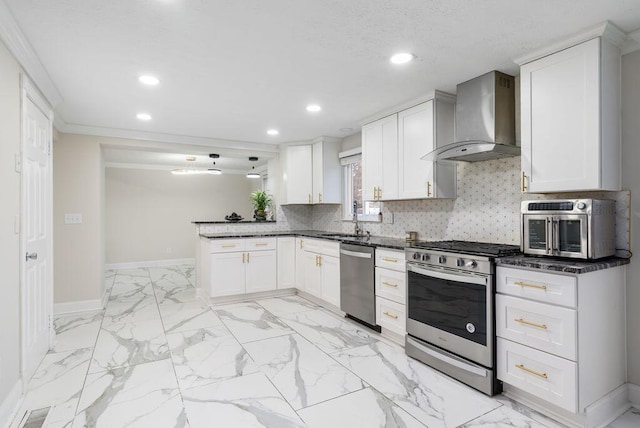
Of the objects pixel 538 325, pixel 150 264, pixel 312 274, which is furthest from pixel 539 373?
pixel 150 264

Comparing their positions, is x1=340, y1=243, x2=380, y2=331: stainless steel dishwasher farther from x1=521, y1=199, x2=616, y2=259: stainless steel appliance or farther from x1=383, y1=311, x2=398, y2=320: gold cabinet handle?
x1=521, y1=199, x2=616, y2=259: stainless steel appliance

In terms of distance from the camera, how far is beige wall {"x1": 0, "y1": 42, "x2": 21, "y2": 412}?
201cm

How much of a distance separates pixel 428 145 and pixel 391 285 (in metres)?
1.38

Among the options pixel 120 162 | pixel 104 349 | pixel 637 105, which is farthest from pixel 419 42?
pixel 120 162

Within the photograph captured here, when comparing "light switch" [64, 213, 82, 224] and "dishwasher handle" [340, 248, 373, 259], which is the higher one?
"light switch" [64, 213, 82, 224]

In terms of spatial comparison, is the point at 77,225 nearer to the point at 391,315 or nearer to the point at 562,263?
the point at 391,315

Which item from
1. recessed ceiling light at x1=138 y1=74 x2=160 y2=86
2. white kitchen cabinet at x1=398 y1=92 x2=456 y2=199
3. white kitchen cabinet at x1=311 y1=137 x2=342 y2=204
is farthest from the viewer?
white kitchen cabinet at x1=311 y1=137 x2=342 y2=204

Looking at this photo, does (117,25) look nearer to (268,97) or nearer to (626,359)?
(268,97)

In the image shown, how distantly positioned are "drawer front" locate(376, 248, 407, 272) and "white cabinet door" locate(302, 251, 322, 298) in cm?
124

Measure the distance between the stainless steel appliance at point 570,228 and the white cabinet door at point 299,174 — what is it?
10.9ft

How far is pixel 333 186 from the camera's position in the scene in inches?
202

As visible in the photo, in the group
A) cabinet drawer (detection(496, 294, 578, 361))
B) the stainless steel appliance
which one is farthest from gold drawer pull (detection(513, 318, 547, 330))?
the stainless steel appliance

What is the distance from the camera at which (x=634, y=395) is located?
7.20ft

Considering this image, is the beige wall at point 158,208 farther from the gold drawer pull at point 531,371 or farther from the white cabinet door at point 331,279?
the gold drawer pull at point 531,371
